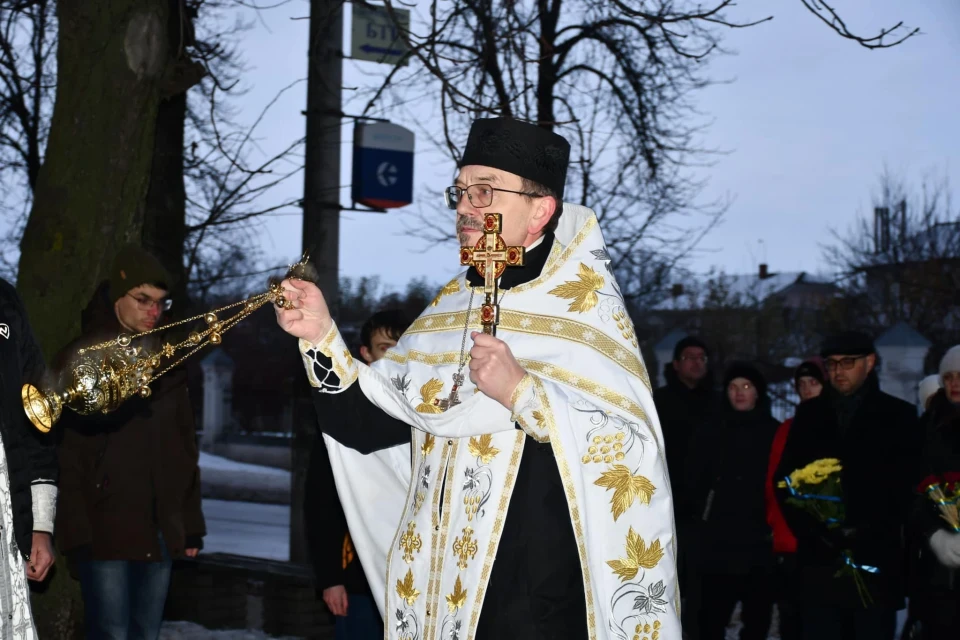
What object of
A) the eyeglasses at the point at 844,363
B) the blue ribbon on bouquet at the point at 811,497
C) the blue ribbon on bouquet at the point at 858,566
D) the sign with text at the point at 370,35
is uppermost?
the sign with text at the point at 370,35

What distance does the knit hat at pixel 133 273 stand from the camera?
5.09 metres

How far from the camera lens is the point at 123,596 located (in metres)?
5.29

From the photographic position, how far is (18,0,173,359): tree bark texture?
6.11 m

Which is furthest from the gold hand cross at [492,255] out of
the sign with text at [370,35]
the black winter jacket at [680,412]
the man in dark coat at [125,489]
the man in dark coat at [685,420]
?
the sign with text at [370,35]

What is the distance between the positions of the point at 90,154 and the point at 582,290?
348cm

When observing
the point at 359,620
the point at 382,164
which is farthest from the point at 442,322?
the point at 382,164

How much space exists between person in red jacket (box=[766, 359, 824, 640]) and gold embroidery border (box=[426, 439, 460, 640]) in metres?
3.71

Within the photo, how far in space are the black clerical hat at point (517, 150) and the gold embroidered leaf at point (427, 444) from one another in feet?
2.71

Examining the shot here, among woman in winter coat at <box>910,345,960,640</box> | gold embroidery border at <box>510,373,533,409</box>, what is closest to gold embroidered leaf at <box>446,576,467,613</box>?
gold embroidery border at <box>510,373,533,409</box>

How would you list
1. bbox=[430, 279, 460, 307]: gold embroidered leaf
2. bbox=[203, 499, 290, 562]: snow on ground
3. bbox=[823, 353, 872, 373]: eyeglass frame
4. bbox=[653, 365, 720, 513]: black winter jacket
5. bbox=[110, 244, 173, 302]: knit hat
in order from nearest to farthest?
bbox=[430, 279, 460, 307]: gold embroidered leaf < bbox=[110, 244, 173, 302]: knit hat < bbox=[823, 353, 872, 373]: eyeglass frame < bbox=[653, 365, 720, 513]: black winter jacket < bbox=[203, 499, 290, 562]: snow on ground

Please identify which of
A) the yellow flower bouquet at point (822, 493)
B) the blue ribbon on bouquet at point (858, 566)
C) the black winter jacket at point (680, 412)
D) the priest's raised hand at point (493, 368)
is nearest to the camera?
the priest's raised hand at point (493, 368)

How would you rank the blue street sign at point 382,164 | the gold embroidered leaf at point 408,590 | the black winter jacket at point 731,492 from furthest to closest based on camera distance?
the blue street sign at point 382,164 → the black winter jacket at point 731,492 → the gold embroidered leaf at point 408,590

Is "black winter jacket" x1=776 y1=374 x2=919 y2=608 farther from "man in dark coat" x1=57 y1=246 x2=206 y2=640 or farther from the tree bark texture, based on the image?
the tree bark texture

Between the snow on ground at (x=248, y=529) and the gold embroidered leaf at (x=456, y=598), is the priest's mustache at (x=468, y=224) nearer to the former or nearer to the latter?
the gold embroidered leaf at (x=456, y=598)
